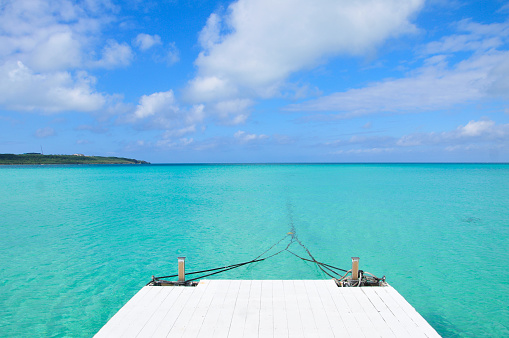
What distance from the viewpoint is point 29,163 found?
182 metres

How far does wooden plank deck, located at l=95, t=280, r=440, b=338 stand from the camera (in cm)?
582

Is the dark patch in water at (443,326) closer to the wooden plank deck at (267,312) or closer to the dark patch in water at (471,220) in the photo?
the wooden plank deck at (267,312)

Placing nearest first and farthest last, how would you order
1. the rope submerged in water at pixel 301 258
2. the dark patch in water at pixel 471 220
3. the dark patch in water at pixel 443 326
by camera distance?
the dark patch in water at pixel 443 326
the rope submerged in water at pixel 301 258
the dark patch in water at pixel 471 220

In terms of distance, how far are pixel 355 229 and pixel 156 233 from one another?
1397cm

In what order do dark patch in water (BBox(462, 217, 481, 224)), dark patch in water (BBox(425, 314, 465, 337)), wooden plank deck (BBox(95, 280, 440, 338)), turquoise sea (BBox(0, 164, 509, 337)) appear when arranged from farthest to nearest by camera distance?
1. dark patch in water (BBox(462, 217, 481, 224))
2. turquoise sea (BBox(0, 164, 509, 337))
3. dark patch in water (BBox(425, 314, 465, 337))
4. wooden plank deck (BBox(95, 280, 440, 338))

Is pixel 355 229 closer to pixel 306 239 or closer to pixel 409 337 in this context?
pixel 306 239

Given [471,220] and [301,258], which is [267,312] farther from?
[471,220]

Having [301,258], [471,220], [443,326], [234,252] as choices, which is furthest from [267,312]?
[471,220]

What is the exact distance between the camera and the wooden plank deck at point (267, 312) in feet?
19.1

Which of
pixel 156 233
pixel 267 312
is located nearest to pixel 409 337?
pixel 267 312

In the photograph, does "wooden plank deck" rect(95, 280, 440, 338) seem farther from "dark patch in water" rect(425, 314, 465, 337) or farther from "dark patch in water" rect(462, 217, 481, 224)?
"dark patch in water" rect(462, 217, 481, 224)

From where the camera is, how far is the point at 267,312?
654cm

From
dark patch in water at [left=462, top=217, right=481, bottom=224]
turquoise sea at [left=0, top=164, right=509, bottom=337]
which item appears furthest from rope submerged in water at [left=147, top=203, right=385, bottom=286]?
dark patch in water at [left=462, top=217, right=481, bottom=224]

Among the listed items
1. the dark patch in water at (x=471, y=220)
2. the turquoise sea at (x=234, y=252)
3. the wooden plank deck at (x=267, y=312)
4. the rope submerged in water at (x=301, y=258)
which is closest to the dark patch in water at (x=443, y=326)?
the turquoise sea at (x=234, y=252)
